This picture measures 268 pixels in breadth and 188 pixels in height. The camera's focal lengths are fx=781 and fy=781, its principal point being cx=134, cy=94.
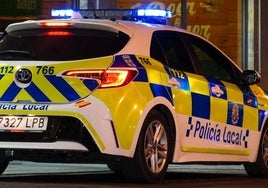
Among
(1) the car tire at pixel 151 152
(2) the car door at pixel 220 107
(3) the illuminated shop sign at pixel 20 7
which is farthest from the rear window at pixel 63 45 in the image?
(3) the illuminated shop sign at pixel 20 7

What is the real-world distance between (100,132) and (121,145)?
0.21 m

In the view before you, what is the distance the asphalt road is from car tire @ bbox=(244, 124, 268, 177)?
5.2 inches

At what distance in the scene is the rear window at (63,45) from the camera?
6457 millimetres

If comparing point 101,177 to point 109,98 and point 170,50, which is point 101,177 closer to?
point 170,50

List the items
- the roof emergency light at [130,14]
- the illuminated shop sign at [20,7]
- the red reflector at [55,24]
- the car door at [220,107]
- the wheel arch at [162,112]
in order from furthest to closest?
the illuminated shop sign at [20,7] → the roof emergency light at [130,14] → the car door at [220,107] → the red reflector at [55,24] → the wheel arch at [162,112]

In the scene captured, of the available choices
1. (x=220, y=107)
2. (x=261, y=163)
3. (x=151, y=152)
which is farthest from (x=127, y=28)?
(x=261, y=163)

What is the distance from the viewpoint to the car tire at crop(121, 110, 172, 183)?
6.36 m

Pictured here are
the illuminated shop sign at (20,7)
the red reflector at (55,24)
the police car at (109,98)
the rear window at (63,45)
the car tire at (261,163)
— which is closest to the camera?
the police car at (109,98)

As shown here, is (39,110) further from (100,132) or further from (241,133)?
(241,133)

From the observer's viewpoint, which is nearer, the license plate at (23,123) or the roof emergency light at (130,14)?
the license plate at (23,123)

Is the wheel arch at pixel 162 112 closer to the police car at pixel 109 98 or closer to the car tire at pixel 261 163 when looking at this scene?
the police car at pixel 109 98

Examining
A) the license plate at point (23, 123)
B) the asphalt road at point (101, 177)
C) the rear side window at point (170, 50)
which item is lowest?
the asphalt road at point (101, 177)

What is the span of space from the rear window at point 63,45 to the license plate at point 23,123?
550mm

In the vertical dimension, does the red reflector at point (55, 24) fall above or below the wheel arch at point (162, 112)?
above
